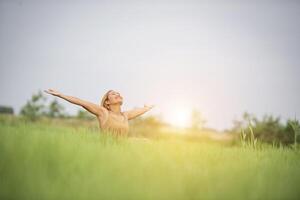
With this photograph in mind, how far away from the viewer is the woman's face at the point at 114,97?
192 inches

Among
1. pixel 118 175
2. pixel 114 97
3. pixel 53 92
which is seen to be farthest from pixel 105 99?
pixel 118 175

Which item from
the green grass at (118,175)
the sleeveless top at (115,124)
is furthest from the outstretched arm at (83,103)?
the green grass at (118,175)

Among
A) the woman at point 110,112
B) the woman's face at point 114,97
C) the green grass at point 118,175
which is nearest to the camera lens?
the green grass at point 118,175

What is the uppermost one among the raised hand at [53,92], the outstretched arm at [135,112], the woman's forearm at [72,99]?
the raised hand at [53,92]

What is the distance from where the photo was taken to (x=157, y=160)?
236 cm

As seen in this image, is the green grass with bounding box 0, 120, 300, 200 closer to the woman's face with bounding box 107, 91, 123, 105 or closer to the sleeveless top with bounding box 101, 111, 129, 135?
the sleeveless top with bounding box 101, 111, 129, 135

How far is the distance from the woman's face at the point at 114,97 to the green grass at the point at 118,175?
7.28ft

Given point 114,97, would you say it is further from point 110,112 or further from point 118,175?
point 118,175

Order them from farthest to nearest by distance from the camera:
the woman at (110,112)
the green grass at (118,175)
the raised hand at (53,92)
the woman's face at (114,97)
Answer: the woman's face at (114,97) < the woman at (110,112) < the raised hand at (53,92) < the green grass at (118,175)

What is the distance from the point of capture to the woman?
14.9 ft

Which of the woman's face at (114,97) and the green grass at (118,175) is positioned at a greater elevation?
the woman's face at (114,97)

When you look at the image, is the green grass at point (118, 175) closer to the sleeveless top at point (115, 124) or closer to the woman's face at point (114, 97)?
the sleeveless top at point (115, 124)

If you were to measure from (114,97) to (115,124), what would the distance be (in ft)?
1.41

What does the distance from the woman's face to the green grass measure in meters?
2.22
